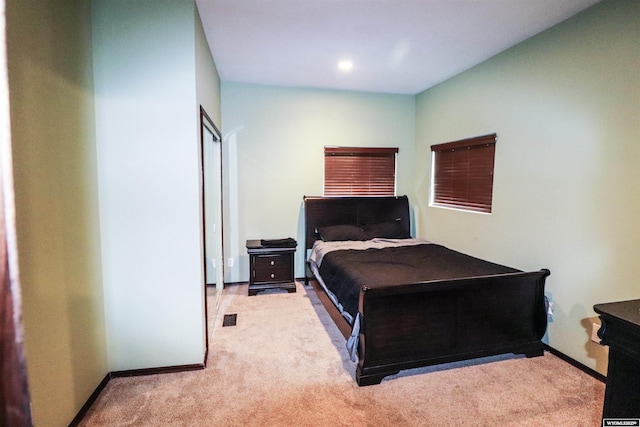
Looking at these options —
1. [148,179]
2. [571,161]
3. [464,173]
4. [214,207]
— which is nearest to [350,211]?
[464,173]

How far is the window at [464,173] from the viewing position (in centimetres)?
332

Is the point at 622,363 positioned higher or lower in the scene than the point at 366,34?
lower

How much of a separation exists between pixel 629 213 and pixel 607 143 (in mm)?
500

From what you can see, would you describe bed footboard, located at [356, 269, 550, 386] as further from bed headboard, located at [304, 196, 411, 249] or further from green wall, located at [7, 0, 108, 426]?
bed headboard, located at [304, 196, 411, 249]

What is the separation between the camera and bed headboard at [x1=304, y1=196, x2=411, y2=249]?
167 inches

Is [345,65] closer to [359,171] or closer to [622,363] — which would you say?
[359,171]

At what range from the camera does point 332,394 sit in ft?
6.80

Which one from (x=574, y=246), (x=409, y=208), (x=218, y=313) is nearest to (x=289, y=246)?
(x=218, y=313)

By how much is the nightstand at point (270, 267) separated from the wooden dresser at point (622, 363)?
302 centimetres

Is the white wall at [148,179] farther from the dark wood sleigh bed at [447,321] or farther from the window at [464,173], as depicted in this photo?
the window at [464,173]

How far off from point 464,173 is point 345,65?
1804 millimetres

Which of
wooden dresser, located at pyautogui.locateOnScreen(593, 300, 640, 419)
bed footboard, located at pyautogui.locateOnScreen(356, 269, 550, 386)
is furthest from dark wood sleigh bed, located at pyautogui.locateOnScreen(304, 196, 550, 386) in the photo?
wooden dresser, located at pyautogui.locateOnScreen(593, 300, 640, 419)

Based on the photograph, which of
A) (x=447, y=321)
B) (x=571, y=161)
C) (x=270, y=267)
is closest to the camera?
(x=447, y=321)

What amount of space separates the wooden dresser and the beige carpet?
67 cm
